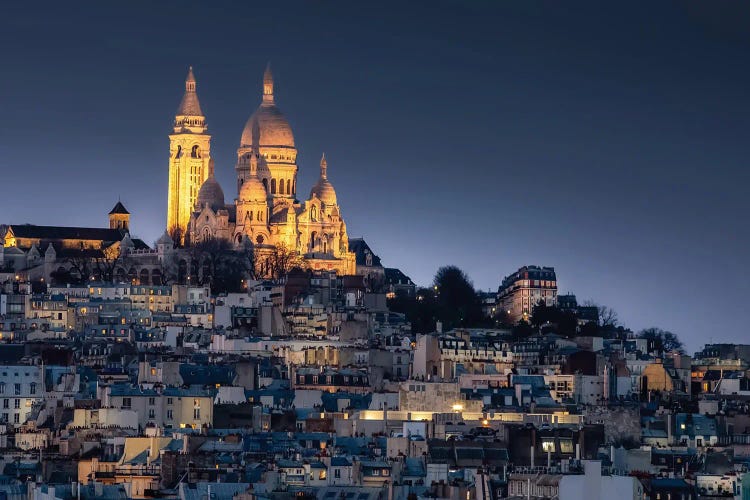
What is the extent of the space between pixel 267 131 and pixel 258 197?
8.37 metres

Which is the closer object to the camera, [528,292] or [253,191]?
[528,292]

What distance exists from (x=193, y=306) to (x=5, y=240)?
35340 millimetres

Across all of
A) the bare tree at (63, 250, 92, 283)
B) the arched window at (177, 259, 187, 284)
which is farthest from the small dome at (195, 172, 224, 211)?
the arched window at (177, 259, 187, 284)

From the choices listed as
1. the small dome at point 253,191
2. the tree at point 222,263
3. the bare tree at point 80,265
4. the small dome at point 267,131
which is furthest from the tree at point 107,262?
the small dome at point 267,131

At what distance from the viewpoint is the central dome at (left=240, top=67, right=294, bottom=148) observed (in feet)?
606

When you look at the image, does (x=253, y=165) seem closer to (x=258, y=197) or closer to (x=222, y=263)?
(x=258, y=197)

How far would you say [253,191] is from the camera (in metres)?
178

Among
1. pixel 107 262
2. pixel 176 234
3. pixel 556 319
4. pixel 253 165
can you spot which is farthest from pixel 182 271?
pixel 556 319

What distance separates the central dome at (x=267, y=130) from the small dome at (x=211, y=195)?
11.9ft

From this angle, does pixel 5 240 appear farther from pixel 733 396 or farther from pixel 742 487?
pixel 742 487

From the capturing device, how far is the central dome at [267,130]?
184775mm

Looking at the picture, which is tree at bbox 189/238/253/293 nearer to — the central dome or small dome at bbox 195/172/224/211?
small dome at bbox 195/172/224/211

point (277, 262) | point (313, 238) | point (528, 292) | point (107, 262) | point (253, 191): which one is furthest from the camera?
point (253, 191)

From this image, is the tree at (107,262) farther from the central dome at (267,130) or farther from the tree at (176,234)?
the central dome at (267,130)
